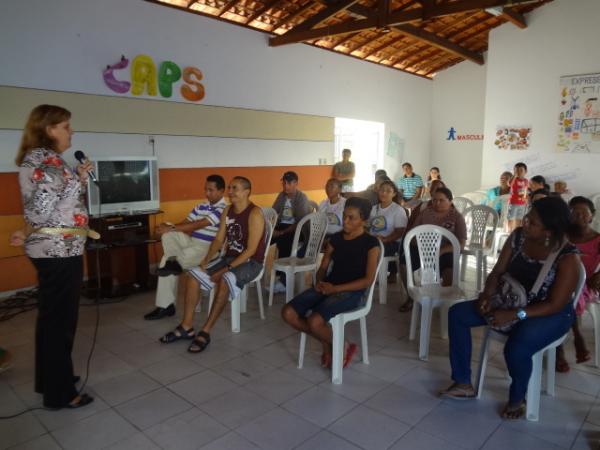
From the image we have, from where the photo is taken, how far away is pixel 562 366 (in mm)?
2898

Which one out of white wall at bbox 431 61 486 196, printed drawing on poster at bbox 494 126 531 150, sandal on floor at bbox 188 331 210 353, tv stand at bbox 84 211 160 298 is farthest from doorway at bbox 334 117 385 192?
sandal on floor at bbox 188 331 210 353

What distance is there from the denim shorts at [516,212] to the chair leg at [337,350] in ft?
14.1

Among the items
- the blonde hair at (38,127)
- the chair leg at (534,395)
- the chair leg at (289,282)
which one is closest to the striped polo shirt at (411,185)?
the chair leg at (289,282)

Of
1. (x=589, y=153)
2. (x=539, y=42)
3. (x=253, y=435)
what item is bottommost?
(x=253, y=435)

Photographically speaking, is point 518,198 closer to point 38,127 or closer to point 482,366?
point 482,366

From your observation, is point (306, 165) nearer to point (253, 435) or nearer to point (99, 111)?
point (99, 111)

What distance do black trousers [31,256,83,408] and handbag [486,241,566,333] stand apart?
217cm

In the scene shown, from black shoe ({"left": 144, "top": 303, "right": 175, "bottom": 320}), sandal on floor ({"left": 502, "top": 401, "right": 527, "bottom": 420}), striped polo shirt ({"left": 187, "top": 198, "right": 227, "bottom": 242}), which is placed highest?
striped polo shirt ({"left": 187, "top": 198, "right": 227, "bottom": 242})

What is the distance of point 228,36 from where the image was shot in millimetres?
6008

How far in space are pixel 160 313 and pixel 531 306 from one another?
2.79 meters

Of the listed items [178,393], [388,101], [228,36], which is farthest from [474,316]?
[388,101]

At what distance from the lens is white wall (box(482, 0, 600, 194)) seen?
21.1ft

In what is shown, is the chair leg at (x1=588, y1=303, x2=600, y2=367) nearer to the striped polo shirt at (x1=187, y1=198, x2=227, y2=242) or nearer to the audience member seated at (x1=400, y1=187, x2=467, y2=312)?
the audience member seated at (x1=400, y1=187, x2=467, y2=312)

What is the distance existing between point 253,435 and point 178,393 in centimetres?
61
